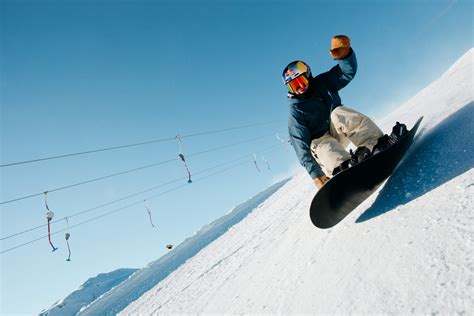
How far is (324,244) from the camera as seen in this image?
398 cm

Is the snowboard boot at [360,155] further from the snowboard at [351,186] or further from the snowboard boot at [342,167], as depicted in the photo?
the snowboard at [351,186]

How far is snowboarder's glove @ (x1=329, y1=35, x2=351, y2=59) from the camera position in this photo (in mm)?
4769

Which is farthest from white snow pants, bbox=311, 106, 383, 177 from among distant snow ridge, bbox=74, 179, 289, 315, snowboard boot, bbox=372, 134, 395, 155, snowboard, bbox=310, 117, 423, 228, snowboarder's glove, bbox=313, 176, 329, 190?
distant snow ridge, bbox=74, 179, 289, 315

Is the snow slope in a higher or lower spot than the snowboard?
lower

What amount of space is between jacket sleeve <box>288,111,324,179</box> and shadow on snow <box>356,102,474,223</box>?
0.98 m

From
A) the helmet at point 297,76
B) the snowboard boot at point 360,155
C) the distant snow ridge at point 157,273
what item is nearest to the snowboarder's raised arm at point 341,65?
the helmet at point 297,76

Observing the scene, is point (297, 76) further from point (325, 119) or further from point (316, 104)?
point (325, 119)

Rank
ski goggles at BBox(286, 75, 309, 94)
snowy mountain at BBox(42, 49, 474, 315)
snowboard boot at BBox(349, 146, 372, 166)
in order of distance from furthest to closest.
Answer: ski goggles at BBox(286, 75, 309, 94)
snowboard boot at BBox(349, 146, 372, 166)
snowy mountain at BBox(42, 49, 474, 315)

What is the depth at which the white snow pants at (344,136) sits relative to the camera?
438 cm

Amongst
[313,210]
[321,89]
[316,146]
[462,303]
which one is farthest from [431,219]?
[321,89]

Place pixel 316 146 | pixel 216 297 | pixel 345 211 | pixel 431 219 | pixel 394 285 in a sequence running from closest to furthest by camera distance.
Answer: pixel 394 285
pixel 431 219
pixel 345 211
pixel 316 146
pixel 216 297

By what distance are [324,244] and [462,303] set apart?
2.17 meters

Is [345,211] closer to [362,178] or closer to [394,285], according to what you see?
[362,178]

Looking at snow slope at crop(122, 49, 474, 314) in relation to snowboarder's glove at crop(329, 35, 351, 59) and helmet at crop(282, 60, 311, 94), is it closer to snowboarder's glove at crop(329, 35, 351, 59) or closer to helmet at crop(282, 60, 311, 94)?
snowboarder's glove at crop(329, 35, 351, 59)
